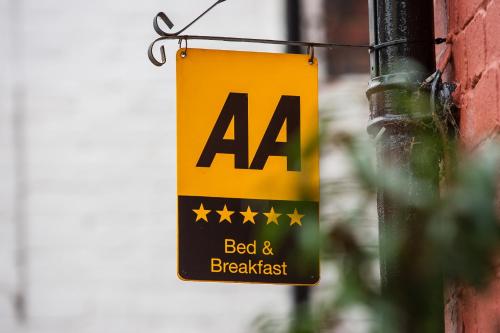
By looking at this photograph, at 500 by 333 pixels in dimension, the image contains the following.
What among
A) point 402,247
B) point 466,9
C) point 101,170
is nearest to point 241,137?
point 466,9

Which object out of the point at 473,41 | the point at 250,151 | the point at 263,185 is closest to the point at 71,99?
the point at 250,151

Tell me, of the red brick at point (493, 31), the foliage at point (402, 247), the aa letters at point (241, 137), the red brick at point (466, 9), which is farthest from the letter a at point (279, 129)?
the foliage at point (402, 247)

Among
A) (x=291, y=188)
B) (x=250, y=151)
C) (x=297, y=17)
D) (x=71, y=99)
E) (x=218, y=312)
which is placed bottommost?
(x=218, y=312)

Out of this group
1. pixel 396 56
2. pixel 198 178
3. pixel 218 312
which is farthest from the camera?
pixel 218 312

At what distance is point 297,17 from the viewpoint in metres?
6.46

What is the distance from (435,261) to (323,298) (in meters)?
0.09

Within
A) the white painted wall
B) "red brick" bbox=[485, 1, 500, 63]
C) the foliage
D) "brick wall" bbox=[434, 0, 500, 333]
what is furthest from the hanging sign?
the white painted wall

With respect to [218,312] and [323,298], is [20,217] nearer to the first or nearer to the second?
[218,312]

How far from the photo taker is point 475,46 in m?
2.24

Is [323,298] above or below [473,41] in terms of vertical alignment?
below

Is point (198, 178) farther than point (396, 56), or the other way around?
point (198, 178)

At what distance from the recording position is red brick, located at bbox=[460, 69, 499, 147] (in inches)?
81.0

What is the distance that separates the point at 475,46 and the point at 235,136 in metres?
0.80

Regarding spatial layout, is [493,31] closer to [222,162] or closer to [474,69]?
[474,69]
